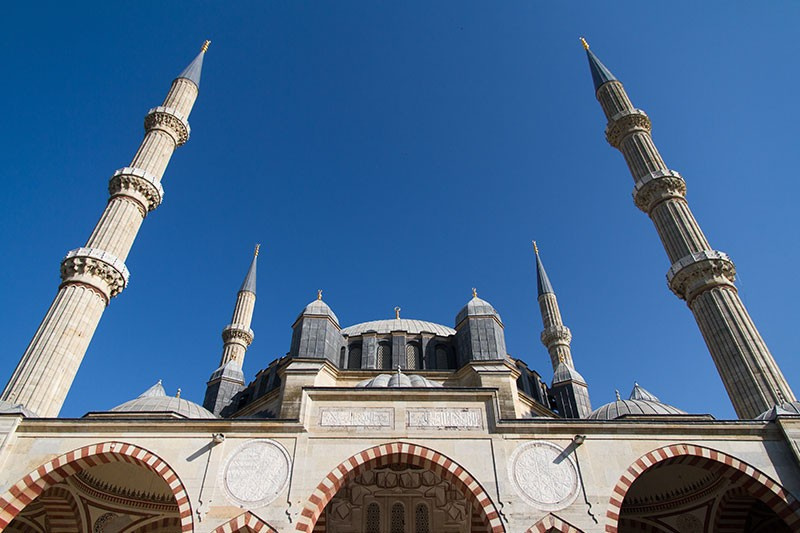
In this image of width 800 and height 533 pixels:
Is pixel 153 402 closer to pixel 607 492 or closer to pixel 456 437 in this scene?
pixel 456 437

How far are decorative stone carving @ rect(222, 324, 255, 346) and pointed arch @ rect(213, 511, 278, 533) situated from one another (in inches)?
534

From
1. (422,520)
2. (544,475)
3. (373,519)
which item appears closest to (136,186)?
(373,519)

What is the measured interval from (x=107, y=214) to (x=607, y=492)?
13.7m

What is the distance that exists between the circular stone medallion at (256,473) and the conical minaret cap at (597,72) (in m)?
17.0

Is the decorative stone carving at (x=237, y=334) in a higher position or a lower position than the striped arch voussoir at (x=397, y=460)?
higher

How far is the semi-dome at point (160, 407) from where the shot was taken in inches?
507

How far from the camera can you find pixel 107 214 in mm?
14586

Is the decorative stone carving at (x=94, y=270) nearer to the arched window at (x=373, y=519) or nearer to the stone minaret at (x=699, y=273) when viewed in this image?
the arched window at (x=373, y=519)

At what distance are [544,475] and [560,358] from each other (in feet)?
41.8

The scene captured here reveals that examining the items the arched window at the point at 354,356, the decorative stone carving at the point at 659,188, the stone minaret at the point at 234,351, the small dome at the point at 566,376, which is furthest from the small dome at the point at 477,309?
the stone minaret at the point at 234,351

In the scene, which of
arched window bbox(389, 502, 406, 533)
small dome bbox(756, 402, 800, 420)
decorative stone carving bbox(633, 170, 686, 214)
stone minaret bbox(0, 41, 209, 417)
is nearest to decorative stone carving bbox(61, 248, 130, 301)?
stone minaret bbox(0, 41, 209, 417)

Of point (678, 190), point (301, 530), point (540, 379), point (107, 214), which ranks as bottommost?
point (301, 530)

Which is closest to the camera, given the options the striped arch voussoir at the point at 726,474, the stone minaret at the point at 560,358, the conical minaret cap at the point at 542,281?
the striped arch voussoir at the point at 726,474

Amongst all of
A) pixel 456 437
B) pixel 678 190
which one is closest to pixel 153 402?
→ pixel 456 437
